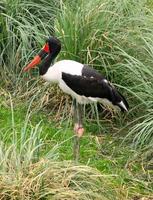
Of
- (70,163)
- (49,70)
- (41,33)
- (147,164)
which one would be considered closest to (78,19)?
(41,33)

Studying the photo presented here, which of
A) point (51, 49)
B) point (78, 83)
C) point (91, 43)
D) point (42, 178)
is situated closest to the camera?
point (42, 178)

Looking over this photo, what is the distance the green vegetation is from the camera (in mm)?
4609

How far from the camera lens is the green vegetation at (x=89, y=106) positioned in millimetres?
4609

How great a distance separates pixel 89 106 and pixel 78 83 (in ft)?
3.57

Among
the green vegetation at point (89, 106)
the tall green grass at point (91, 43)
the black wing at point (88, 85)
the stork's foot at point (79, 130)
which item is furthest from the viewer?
the tall green grass at point (91, 43)

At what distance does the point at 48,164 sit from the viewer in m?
4.14

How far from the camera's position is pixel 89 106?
6207 mm

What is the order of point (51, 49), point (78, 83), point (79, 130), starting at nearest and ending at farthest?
point (78, 83)
point (79, 130)
point (51, 49)

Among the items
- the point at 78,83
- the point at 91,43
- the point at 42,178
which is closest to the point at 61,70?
the point at 78,83

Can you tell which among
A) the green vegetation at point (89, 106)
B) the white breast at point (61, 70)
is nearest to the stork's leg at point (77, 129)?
the green vegetation at point (89, 106)

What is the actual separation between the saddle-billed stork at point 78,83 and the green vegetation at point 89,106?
279mm

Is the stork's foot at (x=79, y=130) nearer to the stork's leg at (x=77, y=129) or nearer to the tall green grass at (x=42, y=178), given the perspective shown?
the stork's leg at (x=77, y=129)

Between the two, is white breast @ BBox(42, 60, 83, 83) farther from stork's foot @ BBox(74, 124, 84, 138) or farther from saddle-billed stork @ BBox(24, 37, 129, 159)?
stork's foot @ BBox(74, 124, 84, 138)

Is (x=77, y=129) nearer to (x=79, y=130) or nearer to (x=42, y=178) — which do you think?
(x=79, y=130)
